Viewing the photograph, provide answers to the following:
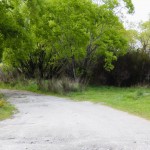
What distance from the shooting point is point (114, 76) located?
3862 centimetres

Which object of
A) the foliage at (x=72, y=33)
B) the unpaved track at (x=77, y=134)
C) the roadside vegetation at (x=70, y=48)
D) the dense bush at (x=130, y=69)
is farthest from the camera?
the dense bush at (x=130, y=69)

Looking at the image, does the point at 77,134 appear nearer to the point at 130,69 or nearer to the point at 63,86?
the point at 63,86

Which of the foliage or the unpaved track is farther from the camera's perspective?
the foliage

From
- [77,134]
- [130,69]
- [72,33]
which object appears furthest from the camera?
[130,69]

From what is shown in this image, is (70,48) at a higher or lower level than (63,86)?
higher

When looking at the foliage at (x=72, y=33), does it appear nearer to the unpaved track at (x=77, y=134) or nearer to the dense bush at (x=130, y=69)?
the dense bush at (x=130, y=69)

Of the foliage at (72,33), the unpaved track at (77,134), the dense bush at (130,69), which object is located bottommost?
the unpaved track at (77,134)

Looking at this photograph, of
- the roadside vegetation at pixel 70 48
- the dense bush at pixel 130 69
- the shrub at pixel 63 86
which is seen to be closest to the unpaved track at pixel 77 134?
the roadside vegetation at pixel 70 48

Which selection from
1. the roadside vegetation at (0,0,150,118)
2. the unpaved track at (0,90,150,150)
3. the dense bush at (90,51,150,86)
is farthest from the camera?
the dense bush at (90,51,150,86)

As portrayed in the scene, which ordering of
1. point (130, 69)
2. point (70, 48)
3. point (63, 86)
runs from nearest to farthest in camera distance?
point (63, 86) < point (70, 48) < point (130, 69)

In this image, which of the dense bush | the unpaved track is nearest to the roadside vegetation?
the dense bush

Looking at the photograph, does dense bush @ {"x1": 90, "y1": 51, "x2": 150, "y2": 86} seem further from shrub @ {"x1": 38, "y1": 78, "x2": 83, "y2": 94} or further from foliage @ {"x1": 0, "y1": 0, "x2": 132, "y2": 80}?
shrub @ {"x1": 38, "y1": 78, "x2": 83, "y2": 94}

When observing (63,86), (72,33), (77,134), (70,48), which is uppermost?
(72,33)

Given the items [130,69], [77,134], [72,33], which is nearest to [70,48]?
[72,33]
